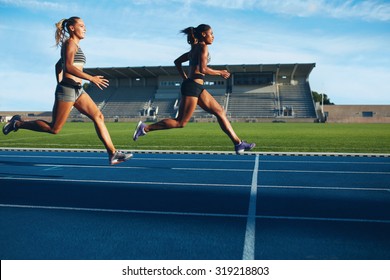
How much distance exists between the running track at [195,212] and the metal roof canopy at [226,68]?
158 feet

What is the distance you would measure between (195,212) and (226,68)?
52625 mm

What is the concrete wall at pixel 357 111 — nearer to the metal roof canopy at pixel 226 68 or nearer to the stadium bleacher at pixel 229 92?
the stadium bleacher at pixel 229 92

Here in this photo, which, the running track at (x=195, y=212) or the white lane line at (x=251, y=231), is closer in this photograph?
the white lane line at (x=251, y=231)

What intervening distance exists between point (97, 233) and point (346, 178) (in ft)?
13.8

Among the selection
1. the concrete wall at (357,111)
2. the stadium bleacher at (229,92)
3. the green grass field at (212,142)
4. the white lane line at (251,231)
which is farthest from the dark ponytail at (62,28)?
the concrete wall at (357,111)

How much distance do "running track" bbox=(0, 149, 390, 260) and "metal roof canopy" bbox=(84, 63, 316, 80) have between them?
158 ft

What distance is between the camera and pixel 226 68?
54750mm

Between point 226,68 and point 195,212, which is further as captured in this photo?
point 226,68

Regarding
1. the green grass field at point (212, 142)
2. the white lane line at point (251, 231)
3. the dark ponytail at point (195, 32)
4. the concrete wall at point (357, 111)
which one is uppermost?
the concrete wall at point (357, 111)

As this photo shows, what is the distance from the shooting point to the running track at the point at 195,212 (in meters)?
2.61

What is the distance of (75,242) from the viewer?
2.76 meters

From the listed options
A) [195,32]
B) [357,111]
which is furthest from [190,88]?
[357,111]

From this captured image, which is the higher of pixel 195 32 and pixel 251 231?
pixel 195 32

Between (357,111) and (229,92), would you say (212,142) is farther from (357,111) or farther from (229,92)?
(357,111)
